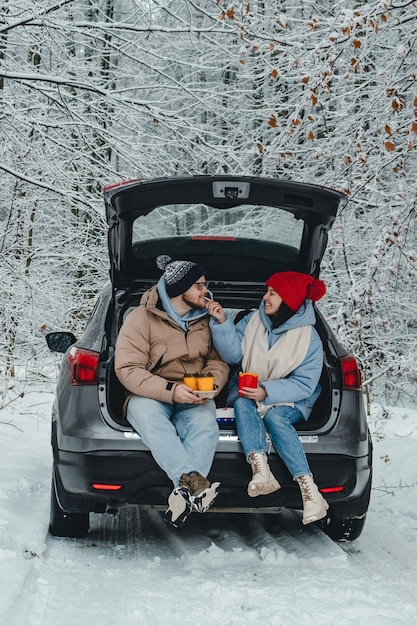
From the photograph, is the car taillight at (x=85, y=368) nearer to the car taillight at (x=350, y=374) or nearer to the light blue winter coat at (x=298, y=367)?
the light blue winter coat at (x=298, y=367)

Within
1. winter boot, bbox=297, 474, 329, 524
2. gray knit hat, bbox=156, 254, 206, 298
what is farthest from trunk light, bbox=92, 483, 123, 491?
gray knit hat, bbox=156, 254, 206, 298

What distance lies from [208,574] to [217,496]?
1.50ft

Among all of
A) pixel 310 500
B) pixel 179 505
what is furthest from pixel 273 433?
pixel 179 505

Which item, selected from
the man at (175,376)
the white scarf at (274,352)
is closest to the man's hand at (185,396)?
the man at (175,376)

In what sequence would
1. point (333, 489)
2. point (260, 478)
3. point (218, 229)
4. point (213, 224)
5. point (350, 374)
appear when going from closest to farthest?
point (260, 478)
point (333, 489)
point (350, 374)
point (218, 229)
point (213, 224)

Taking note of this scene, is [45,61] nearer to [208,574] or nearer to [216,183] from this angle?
[216,183]

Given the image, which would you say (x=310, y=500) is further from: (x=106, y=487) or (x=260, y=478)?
(x=106, y=487)

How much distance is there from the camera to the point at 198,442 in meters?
4.03

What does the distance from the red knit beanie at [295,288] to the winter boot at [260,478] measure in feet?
3.37

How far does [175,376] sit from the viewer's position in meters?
4.52

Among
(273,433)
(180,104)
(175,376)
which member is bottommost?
(273,433)

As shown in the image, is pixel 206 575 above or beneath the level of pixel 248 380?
beneath

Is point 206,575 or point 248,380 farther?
point 248,380

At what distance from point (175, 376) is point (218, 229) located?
4.03ft
